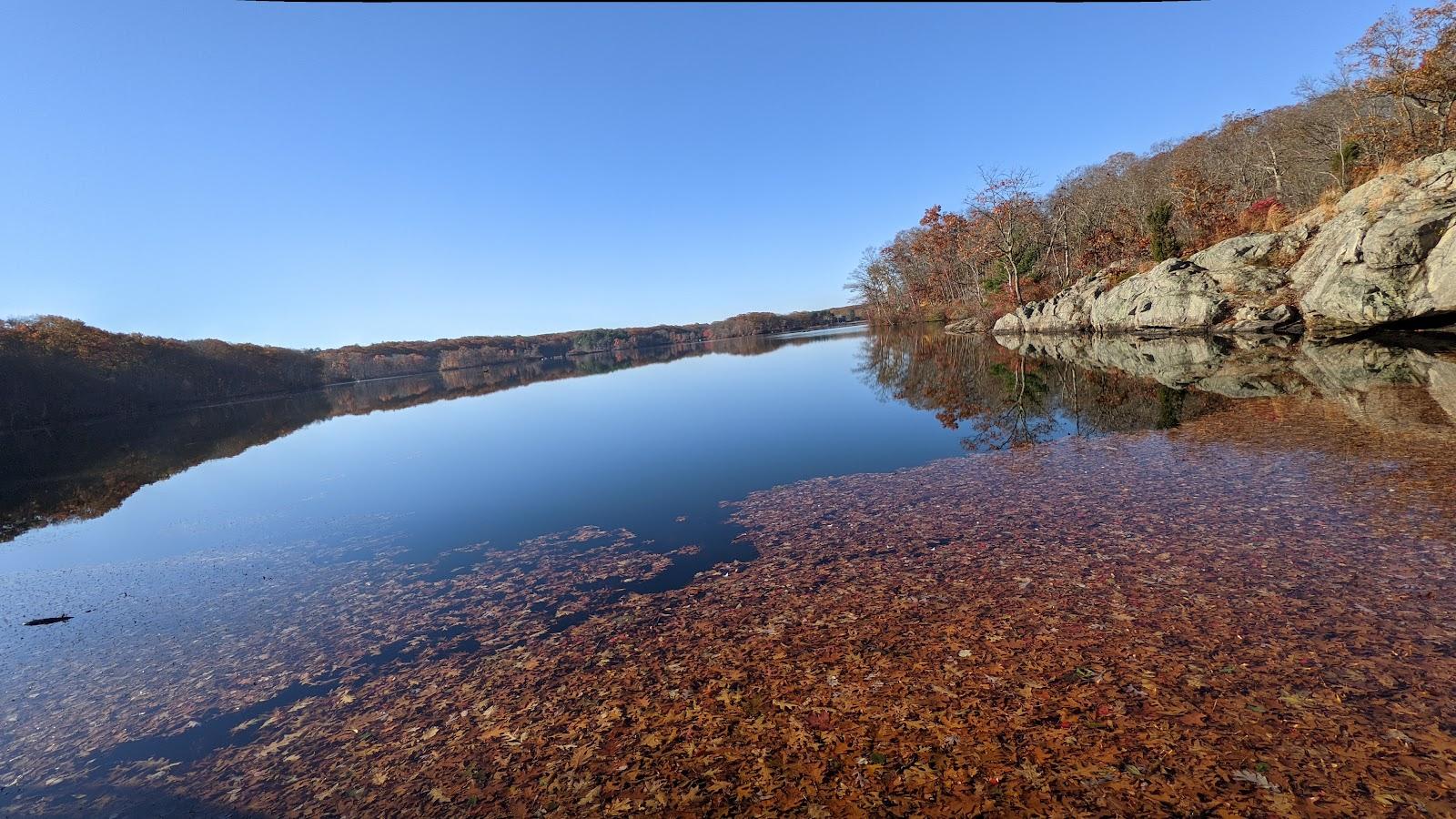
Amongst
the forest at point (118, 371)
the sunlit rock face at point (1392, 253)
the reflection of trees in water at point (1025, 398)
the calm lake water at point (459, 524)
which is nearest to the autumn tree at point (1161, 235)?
the sunlit rock face at point (1392, 253)

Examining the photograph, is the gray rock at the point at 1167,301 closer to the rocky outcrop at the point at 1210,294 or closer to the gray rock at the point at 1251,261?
the rocky outcrop at the point at 1210,294

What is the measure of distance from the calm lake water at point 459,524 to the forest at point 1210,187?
16.6 m

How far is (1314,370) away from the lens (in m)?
22.0

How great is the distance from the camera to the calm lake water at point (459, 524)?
8.02 metres

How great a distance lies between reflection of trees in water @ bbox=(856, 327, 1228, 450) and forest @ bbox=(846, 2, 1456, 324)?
2183 centimetres

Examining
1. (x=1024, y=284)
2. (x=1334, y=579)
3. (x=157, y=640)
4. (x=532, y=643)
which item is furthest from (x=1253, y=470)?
(x=1024, y=284)

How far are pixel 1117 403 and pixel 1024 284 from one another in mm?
56931

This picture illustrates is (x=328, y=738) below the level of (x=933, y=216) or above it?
below

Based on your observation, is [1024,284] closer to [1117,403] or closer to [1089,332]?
[1089,332]

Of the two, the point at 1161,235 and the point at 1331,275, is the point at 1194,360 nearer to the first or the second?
the point at 1331,275

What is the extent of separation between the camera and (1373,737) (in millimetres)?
4812

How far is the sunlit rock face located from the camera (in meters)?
24.4

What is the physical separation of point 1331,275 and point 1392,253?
11.7ft

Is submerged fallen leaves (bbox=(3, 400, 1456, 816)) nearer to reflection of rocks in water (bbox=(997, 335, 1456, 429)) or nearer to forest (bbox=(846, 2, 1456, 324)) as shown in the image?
reflection of rocks in water (bbox=(997, 335, 1456, 429))
